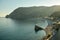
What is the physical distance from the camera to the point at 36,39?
11.6 meters

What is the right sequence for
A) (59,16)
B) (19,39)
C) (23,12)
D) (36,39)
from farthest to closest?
(23,12) → (59,16) → (19,39) → (36,39)

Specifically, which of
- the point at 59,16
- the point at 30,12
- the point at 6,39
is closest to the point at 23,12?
the point at 30,12

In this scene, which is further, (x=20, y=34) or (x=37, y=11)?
(x=37, y=11)

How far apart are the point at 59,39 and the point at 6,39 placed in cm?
635

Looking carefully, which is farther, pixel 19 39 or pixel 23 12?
pixel 23 12

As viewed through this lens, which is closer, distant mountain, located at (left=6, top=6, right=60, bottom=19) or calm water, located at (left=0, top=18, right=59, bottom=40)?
calm water, located at (left=0, top=18, right=59, bottom=40)

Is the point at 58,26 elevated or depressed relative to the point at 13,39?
elevated

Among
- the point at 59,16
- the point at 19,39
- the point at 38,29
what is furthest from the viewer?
the point at 59,16

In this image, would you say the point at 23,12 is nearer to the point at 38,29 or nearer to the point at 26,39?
the point at 38,29

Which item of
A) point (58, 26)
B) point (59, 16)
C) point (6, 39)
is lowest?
point (6, 39)

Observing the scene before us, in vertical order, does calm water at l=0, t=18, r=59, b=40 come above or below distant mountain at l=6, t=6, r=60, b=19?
below

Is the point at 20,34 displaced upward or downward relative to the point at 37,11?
downward

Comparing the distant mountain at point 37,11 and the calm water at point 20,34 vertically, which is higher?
the distant mountain at point 37,11

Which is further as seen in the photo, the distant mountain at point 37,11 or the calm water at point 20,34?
the distant mountain at point 37,11
